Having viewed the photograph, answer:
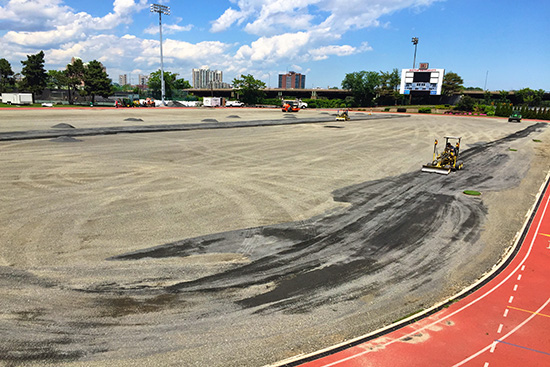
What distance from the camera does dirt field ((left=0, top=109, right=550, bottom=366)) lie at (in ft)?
22.3

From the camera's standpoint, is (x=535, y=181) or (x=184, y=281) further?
(x=535, y=181)

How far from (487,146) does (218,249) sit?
34.0 m

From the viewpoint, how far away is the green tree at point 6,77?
347 ft

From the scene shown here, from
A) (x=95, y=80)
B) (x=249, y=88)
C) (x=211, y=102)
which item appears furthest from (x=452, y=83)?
(x=95, y=80)

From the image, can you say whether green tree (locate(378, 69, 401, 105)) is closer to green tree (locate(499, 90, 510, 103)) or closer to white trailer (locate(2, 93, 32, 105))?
green tree (locate(499, 90, 510, 103))

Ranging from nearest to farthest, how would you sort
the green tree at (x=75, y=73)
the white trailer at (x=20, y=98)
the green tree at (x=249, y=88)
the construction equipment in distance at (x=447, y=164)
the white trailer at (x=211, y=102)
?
the construction equipment in distance at (x=447, y=164)
the white trailer at (x=20, y=98)
the green tree at (x=75, y=73)
the white trailer at (x=211, y=102)
the green tree at (x=249, y=88)

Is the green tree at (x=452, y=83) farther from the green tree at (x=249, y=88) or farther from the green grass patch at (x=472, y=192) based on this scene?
the green grass patch at (x=472, y=192)

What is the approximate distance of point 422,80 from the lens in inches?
4119

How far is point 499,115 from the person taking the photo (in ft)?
271

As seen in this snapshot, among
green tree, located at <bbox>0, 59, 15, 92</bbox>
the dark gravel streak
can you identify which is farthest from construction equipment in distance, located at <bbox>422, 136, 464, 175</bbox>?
green tree, located at <bbox>0, 59, 15, 92</bbox>

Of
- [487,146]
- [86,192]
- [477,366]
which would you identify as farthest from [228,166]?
[487,146]

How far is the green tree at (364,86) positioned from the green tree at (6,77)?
116 m

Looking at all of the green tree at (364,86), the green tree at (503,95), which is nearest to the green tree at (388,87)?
the green tree at (364,86)

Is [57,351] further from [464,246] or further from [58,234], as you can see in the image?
[464,246]
